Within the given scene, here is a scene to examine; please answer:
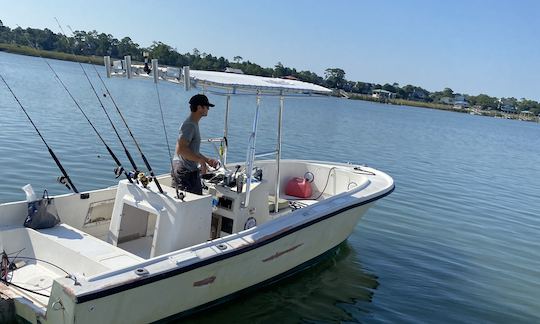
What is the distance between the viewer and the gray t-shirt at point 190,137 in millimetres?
5582

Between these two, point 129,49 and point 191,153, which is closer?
point 191,153

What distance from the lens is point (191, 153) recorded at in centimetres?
557

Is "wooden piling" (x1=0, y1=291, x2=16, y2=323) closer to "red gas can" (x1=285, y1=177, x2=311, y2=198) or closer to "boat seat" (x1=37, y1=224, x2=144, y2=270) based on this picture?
"boat seat" (x1=37, y1=224, x2=144, y2=270)

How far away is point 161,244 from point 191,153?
41.5 inches

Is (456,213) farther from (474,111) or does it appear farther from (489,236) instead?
(474,111)

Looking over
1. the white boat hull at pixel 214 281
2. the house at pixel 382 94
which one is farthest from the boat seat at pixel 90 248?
the house at pixel 382 94

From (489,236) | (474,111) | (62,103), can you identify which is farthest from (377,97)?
(489,236)

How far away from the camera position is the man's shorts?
5703mm

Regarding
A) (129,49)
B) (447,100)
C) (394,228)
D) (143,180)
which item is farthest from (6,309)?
(447,100)

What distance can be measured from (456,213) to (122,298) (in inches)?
383

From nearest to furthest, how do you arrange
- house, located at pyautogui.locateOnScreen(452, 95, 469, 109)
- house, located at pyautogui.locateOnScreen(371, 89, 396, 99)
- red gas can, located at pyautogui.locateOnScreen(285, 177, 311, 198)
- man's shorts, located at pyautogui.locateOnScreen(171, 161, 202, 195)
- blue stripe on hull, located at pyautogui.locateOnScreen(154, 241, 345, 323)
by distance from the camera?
blue stripe on hull, located at pyautogui.locateOnScreen(154, 241, 345, 323) < man's shorts, located at pyautogui.locateOnScreen(171, 161, 202, 195) < red gas can, located at pyautogui.locateOnScreen(285, 177, 311, 198) < house, located at pyautogui.locateOnScreen(371, 89, 396, 99) < house, located at pyautogui.locateOnScreen(452, 95, 469, 109)

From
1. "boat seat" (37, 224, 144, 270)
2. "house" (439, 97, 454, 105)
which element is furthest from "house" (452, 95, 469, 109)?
"boat seat" (37, 224, 144, 270)

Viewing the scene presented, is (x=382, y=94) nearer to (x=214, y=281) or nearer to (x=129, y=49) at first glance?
(x=129, y=49)

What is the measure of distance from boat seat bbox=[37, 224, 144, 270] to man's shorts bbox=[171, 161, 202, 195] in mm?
1053
